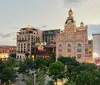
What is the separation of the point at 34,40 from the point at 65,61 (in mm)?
42282

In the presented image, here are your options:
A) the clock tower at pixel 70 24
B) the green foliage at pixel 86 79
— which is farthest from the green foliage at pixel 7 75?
the clock tower at pixel 70 24

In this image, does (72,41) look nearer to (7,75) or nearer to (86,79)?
(7,75)

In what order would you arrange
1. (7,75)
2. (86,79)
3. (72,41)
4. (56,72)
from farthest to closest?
(72,41)
(56,72)
(7,75)
(86,79)

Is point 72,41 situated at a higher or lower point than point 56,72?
higher

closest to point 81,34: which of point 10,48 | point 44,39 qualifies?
point 44,39

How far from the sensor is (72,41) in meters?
74.3

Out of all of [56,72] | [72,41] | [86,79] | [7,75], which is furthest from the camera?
[72,41]

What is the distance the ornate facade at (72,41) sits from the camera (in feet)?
237

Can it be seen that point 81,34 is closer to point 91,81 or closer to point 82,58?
point 82,58

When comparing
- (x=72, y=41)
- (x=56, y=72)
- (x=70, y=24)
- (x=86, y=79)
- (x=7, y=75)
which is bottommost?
(x=56, y=72)

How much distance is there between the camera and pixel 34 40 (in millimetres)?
100375

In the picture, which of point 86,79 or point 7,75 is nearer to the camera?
point 86,79

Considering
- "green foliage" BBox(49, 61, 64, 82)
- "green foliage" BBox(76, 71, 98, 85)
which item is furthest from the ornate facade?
"green foliage" BBox(76, 71, 98, 85)

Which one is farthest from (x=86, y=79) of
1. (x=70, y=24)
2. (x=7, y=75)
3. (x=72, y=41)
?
(x=70, y=24)
